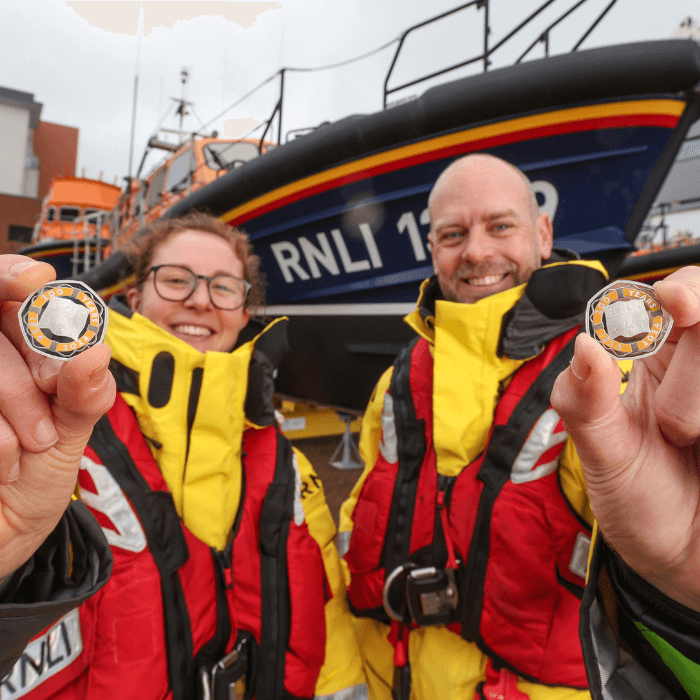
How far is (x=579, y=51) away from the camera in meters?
1.96

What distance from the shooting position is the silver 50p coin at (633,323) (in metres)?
0.56

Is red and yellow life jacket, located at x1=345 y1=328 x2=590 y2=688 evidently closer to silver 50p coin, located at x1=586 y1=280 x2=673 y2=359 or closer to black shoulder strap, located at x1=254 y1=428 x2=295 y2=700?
black shoulder strap, located at x1=254 y1=428 x2=295 y2=700

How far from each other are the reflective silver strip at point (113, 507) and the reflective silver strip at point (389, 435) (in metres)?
0.66

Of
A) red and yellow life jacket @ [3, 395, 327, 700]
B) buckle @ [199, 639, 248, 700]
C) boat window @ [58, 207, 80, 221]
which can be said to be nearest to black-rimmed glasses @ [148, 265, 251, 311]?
red and yellow life jacket @ [3, 395, 327, 700]

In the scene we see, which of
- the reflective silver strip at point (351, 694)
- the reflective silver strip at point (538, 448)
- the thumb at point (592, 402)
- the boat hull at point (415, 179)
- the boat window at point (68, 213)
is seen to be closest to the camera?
the thumb at point (592, 402)

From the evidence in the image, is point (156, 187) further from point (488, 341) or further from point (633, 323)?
point (633, 323)

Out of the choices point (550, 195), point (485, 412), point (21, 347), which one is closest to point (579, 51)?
point (550, 195)

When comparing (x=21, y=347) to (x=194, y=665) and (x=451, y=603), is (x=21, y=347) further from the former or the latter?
(x=451, y=603)

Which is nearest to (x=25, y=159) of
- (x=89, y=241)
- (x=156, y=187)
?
(x=89, y=241)

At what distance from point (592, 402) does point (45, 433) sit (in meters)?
0.69

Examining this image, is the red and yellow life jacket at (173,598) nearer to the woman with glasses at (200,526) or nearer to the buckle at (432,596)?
the woman with glasses at (200,526)

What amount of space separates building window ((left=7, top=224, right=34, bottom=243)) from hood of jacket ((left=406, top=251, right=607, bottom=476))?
1746cm

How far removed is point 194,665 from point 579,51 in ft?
8.80

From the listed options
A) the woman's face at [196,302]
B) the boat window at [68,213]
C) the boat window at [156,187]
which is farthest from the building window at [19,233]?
the woman's face at [196,302]
